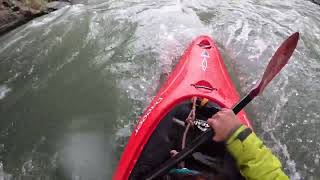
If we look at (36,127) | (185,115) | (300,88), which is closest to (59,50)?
(36,127)

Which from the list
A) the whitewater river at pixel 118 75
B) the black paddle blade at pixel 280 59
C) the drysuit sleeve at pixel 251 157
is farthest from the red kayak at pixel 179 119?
the whitewater river at pixel 118 75

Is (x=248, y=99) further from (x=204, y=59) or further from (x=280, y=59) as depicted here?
(x=204, y=59)

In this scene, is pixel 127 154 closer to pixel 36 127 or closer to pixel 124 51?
pixel 36 127

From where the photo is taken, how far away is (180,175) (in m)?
2.37

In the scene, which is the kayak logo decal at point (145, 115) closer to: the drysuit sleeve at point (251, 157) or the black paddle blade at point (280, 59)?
the black paddle blade at point (280, 59)

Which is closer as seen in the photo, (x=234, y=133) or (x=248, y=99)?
(x=234, y=133)

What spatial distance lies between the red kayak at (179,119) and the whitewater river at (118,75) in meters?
0.58

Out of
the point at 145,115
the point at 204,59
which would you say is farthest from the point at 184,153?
the point at 204,59

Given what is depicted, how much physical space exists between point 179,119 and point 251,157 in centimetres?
105

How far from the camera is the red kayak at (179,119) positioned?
8.79 feet

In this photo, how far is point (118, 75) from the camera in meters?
4.44

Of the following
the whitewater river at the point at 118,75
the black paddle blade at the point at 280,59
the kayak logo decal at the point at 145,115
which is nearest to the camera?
the black paddle blade at the point at 280,59

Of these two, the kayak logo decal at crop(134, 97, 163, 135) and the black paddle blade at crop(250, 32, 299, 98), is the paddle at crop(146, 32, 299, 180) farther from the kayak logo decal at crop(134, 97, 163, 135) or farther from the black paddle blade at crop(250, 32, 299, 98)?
the kayak logo decal at crop(134, 97, 163, 135)

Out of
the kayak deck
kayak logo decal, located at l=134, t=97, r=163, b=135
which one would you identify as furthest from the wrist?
kayak logo decal, located at l=134, t=97, r=163, b=135
